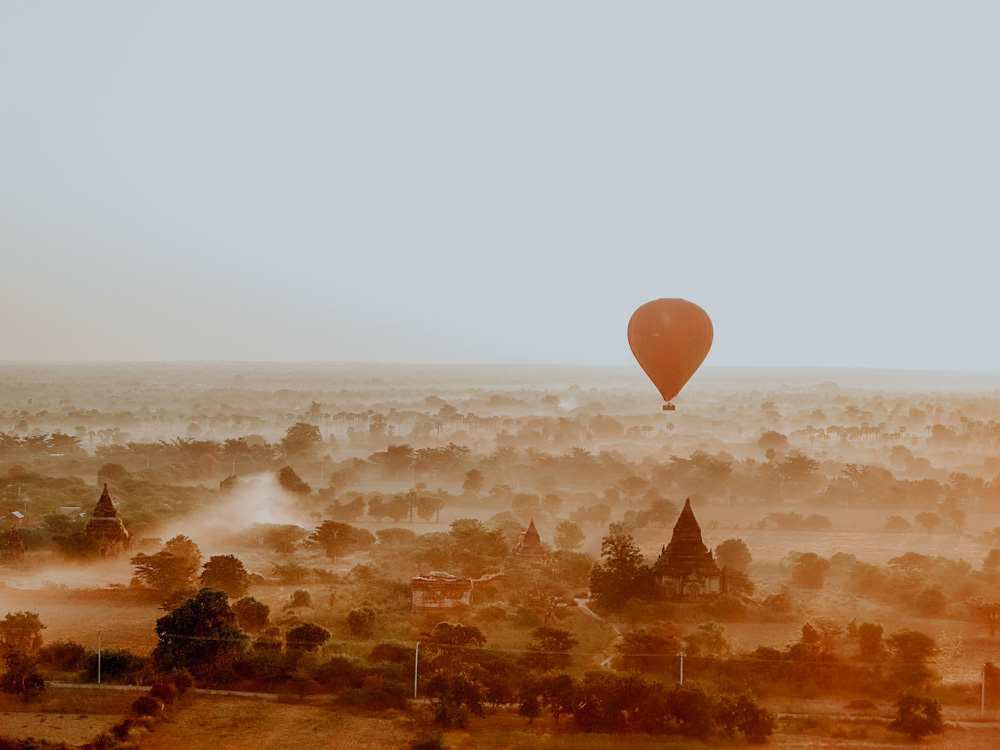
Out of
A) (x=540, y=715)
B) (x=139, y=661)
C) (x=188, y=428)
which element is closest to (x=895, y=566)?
(x=540, y=715)

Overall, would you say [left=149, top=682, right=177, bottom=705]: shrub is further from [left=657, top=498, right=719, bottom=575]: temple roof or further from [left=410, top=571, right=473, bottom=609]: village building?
[left=657, top=498, right=719, bottom=575]: temple roof

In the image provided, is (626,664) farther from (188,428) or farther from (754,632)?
A: (188,428)

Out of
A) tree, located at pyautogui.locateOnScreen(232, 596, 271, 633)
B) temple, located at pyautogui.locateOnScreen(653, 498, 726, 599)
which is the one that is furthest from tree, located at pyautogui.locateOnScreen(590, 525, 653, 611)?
tree, located at pyautogui.locateOnScreen(232, 596, 271, 633)

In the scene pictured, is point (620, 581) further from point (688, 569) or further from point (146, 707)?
point (146, 707)

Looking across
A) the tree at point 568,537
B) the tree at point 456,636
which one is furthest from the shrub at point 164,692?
the tree at point 568,537

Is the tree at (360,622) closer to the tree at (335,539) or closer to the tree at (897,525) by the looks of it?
the tree at (335,539)

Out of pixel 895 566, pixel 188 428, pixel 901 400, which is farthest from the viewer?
pixel 901 400

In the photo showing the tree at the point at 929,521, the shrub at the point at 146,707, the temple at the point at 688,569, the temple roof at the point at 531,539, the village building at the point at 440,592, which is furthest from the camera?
the tree at the point at 929,521
